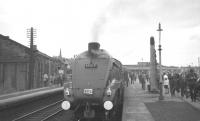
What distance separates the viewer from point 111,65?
11.3 m

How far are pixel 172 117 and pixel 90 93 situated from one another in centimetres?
351

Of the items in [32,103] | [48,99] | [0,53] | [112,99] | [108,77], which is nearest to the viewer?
[112,99]

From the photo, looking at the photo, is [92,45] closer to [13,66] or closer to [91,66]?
[91,66]

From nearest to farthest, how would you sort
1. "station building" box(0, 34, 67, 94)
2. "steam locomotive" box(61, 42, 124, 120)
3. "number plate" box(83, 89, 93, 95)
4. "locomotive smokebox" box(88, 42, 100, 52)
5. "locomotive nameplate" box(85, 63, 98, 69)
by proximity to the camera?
1. "steam locomotive" box(61, 42, 124, 120)
2. "number plate" box(83, 89, 93, 95)
3. "locomotive nameplate" box(85, 63, 98, 69)
4. "locomotive smokebox" box(88, 42, 100, 52)
5. "station building" box(0, 34, 67, 94)

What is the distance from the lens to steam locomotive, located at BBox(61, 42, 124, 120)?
10289 millimetres

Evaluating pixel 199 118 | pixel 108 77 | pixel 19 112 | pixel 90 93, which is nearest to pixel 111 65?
pixel 108 77

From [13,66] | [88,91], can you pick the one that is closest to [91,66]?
[88,91]

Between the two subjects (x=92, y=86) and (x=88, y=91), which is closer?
(x=88, y=91)

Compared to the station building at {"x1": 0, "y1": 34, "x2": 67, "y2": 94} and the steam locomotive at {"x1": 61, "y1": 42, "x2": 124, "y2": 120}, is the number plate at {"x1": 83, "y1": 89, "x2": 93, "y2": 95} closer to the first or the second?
the steam locomotive at {"x1": 61, "y1": 42, "x2": 124, "y2": 120}

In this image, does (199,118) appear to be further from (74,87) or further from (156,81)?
(156,81)

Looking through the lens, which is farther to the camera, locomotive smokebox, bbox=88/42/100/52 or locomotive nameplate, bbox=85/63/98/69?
locomotive smokebox, bbox=88/42/100/52

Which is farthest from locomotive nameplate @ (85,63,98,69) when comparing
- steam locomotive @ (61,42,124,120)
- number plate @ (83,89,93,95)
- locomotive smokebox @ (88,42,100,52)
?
number plate @ (83,89,93,95)

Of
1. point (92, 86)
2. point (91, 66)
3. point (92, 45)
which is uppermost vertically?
point (92, 45)

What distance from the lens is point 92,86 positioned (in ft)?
34.7
